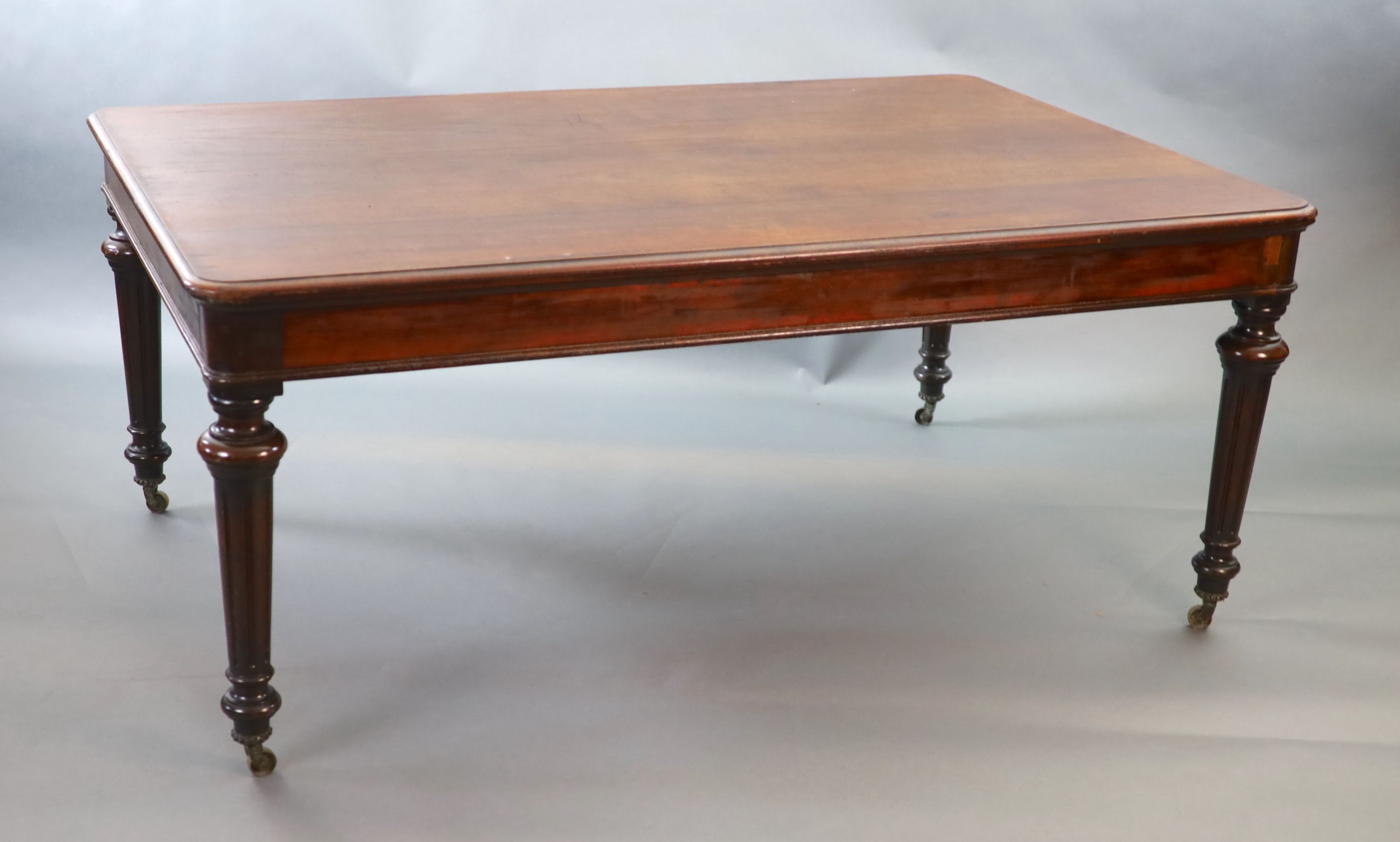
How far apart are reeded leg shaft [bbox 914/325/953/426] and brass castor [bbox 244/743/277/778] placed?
1710 millimetres

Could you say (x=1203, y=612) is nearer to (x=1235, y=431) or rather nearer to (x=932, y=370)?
(x=1235, y=431)

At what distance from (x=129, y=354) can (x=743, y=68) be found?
5.26ft

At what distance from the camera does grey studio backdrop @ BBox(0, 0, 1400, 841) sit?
2.07 metres

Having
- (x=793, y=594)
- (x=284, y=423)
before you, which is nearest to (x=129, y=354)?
(x=284, y=423)

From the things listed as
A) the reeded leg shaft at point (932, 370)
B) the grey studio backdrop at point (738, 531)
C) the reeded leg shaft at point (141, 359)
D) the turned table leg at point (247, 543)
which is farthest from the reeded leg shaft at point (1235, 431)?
the reeded leg shaft at point (141, 359)

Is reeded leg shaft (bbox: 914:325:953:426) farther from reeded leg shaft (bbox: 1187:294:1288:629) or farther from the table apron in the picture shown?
the table apron

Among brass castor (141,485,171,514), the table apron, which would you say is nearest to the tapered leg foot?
the table apron

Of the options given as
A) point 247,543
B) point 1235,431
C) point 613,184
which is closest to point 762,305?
point 613,184

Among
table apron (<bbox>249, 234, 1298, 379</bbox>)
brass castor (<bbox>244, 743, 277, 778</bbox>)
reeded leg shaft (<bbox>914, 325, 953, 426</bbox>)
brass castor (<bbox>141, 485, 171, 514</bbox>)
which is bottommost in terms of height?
brass castor (<bbox>244, 743, 277, 778</bbox>)

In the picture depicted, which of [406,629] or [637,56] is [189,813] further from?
[637,56]

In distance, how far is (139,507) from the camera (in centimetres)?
275

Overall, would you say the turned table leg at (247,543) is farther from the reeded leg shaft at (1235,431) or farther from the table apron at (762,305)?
the reeded leg shaft at (1235,431)

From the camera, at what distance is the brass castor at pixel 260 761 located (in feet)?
6.66

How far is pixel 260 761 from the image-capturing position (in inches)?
80.2
